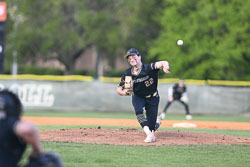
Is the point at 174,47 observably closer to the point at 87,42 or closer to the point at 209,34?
the point at 209,34

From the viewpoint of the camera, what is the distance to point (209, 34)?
33.5m

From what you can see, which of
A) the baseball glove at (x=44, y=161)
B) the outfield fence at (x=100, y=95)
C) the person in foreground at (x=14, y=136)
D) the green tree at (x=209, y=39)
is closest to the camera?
the person in foreground at (x=14, y=136)

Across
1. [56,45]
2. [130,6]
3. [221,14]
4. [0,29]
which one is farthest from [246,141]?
[56,45]

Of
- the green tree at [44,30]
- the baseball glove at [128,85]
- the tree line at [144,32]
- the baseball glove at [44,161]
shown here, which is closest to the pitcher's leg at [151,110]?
the baseball glove at [128,85]

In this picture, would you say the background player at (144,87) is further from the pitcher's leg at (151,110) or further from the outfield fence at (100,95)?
the outfield fence at (100,95)

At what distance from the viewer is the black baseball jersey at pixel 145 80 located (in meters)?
9.90

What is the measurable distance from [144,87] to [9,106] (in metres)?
5.85

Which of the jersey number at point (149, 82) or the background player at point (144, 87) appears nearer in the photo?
the background player at point (144, 87)

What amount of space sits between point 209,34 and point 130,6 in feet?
33.7

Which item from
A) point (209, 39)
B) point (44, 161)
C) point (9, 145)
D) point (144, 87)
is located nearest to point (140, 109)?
point (144, 87)

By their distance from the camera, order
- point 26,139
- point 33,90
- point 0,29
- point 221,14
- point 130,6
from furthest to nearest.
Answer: point 130,6 < point 221,14 < point 33,90 < point 0,29 < point 26,139

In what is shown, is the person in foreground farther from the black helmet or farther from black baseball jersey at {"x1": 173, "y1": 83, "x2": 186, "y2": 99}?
black baseball jersey at {"x1": 173, "y1": 83, "x2": 186, "y2": 99}

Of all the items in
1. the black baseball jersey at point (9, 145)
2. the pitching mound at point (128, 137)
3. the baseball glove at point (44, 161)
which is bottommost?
the pitching mound at point (128, 137)

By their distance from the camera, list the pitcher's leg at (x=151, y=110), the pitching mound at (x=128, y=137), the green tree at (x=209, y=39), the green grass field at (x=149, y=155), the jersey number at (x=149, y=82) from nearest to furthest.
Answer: the green grass field at (x=149, y=155), the jersey number at (x=149, y=82), the pitching mound at (x=128, y=137), the pitcher's leg at (x=151, y=110), the green tree at (x=209, y=39)
